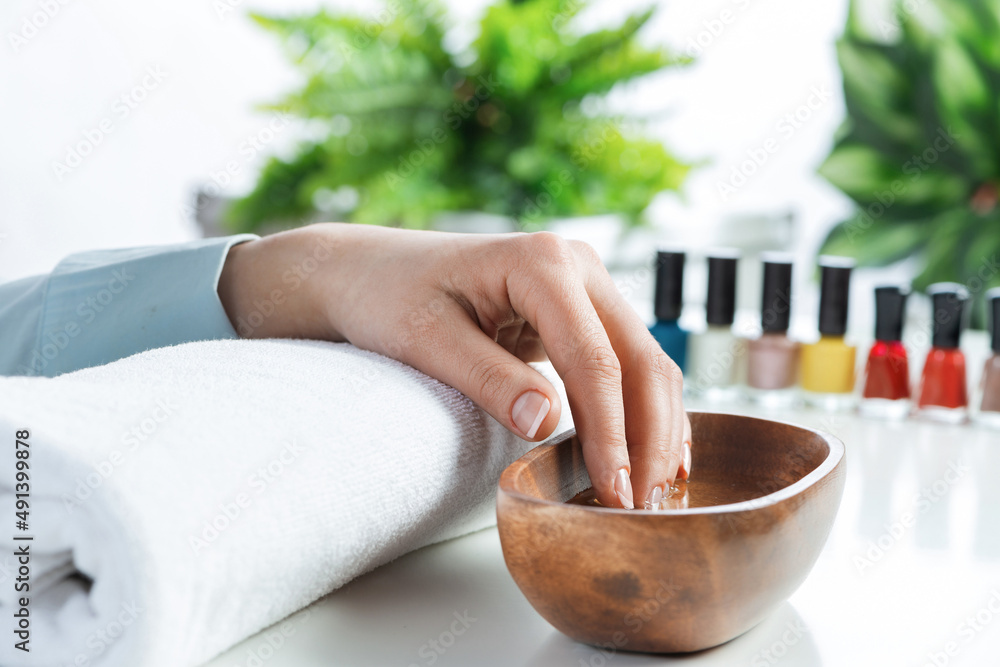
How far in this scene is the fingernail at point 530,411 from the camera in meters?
0.36

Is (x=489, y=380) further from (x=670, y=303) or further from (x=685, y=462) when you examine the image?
(x=670, y=303)

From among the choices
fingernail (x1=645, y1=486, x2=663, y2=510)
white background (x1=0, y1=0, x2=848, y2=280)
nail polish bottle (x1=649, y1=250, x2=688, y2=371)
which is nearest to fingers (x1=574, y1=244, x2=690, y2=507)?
fingernail (x1=645, y1=486, x2=663, y2=510)

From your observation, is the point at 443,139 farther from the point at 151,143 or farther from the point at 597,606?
the point at 597,606

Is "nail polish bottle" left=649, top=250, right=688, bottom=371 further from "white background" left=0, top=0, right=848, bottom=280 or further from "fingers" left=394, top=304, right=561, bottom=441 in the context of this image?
"white background" left=0, top=0, right=848, bottom=280

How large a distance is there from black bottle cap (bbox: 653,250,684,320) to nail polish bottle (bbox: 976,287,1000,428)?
10.1 inches

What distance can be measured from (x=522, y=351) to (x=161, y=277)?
219 millimetres

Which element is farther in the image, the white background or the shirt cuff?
the white background

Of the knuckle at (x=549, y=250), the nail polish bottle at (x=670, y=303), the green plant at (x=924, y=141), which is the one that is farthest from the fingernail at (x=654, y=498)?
the green plant at (x=924, y=141)

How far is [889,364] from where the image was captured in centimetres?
71

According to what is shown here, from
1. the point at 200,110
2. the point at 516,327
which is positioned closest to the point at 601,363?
the point at 516,327

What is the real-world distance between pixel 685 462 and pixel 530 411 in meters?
0.09

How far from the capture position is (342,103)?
1280 millimetres

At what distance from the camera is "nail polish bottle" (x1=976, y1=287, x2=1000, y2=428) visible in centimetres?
67

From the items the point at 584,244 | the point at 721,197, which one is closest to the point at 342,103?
the point at 721,197
